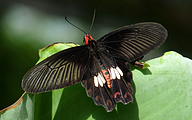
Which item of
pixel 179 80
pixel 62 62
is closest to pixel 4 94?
pixel 62 62

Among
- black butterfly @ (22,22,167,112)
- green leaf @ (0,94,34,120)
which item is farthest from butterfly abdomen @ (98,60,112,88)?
green leaf @ (0,94,34,120)

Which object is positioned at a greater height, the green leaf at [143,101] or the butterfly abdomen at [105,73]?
the butterfly abdomen at [105,73]

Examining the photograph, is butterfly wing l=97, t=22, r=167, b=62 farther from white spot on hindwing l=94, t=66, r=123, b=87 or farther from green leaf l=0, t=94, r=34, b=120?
green leaf l=0, t=94, r=34, b=120

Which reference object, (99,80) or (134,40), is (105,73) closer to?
(99,80)

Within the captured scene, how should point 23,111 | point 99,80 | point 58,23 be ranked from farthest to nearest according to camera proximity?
point 58,23, point 99,80, point 23,111

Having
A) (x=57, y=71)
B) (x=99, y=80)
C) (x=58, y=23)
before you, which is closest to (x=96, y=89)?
(x=99, y=80)

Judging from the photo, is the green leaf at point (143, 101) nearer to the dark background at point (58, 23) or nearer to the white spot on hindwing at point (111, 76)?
the white spot on hindwing at point (111, 76)

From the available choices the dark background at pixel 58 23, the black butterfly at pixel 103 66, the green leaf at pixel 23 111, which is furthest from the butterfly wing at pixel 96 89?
the dark background at pixel 58 23
